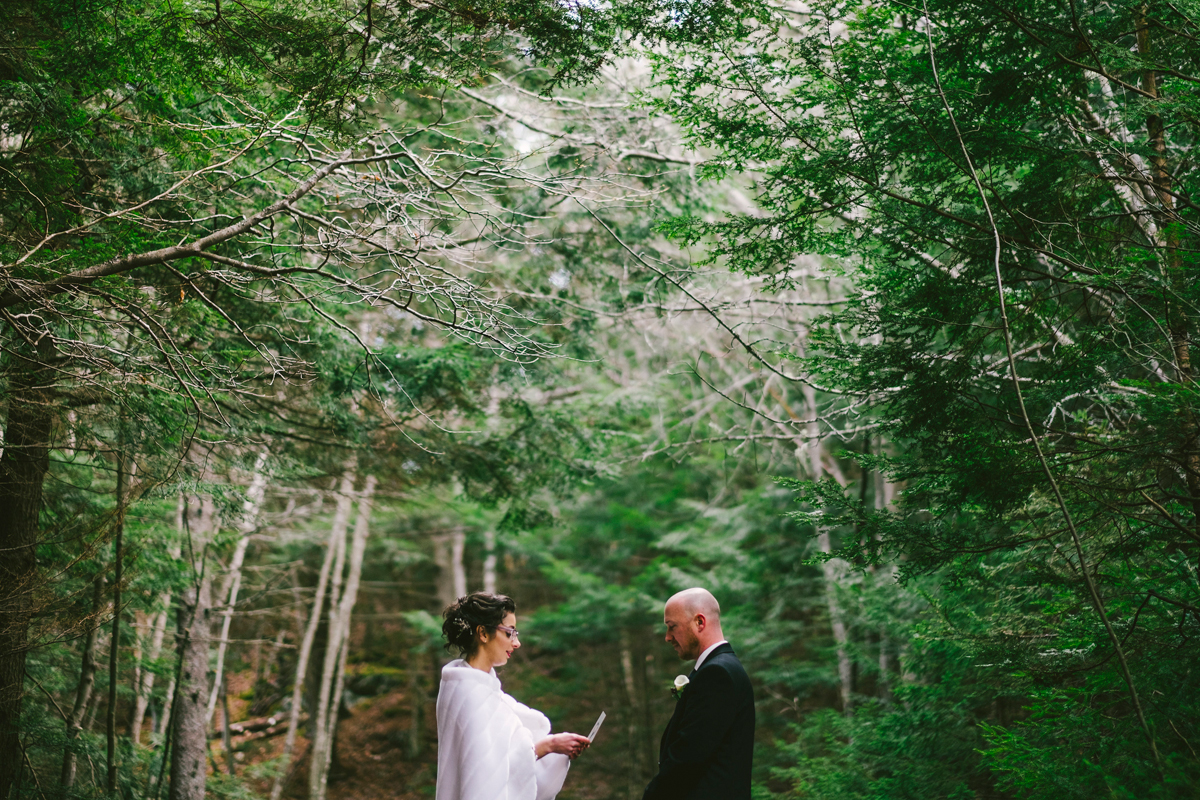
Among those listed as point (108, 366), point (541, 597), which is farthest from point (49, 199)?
point (541, 597)

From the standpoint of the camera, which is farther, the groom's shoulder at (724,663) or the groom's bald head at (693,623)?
the groom's bald head at (693,623)

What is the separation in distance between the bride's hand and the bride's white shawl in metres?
0.04

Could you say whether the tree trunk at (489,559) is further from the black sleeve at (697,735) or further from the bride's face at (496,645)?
the black sleeve at (697,735)

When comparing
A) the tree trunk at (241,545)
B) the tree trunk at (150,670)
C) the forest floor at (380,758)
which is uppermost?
the tree trunk at (241,545)

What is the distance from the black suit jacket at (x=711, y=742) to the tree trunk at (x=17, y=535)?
4510 millimetres

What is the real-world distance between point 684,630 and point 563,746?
32.9 inches

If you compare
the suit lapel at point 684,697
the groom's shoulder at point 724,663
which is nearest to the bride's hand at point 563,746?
the suit lapel at point 684,697

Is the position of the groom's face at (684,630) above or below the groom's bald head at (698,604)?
below

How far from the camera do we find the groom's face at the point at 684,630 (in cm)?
373

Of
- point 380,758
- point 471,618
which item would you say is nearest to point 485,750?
point 471,618

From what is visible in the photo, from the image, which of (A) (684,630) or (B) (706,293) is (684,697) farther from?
(B) (706,293)

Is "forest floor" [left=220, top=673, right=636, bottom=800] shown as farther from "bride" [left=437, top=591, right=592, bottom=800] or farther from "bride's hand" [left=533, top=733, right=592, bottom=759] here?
"bride's hand" [left=533, top=733, right=592, bottom=759]

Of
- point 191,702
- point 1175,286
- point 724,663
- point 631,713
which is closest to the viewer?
point 724,663

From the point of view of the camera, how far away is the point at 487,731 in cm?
361
